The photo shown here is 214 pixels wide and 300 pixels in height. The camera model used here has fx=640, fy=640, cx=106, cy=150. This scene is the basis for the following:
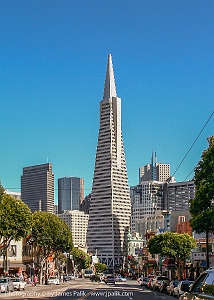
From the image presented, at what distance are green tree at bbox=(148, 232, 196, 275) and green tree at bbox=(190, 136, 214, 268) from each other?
4909cm

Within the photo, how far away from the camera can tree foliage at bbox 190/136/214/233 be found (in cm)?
5213

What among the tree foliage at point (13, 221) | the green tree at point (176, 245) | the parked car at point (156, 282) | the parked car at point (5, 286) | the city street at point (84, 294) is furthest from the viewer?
the green tree at point (176, 245)

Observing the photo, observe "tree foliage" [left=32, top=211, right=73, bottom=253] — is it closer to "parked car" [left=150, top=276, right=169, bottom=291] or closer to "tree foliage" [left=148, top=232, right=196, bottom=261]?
"tree foliage" [left=148, top=232, right=196, bottom=261]

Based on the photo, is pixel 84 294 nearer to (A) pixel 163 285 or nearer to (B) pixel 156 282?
(A) pixel 163 285

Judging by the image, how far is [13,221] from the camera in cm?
8150

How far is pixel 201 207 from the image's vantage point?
53.2m

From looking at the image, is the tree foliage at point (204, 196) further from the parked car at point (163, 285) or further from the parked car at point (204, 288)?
the parked car at point (204, 288)

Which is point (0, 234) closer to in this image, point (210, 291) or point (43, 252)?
point (43, 252)

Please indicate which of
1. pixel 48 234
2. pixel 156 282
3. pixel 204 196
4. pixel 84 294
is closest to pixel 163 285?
pixel 156 282

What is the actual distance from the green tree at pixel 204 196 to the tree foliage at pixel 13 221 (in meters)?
33.1

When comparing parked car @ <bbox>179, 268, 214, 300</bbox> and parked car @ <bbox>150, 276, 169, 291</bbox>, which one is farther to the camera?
parked car @ <bbox>150, 276, 169, 291</bbox>

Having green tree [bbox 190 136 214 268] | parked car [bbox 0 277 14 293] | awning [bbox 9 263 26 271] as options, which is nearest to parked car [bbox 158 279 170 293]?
parked car [bbox 0 277 14 293]

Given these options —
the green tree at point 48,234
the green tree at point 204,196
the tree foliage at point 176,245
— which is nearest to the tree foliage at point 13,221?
the green tree at point 48,234

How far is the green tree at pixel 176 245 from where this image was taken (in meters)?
104
